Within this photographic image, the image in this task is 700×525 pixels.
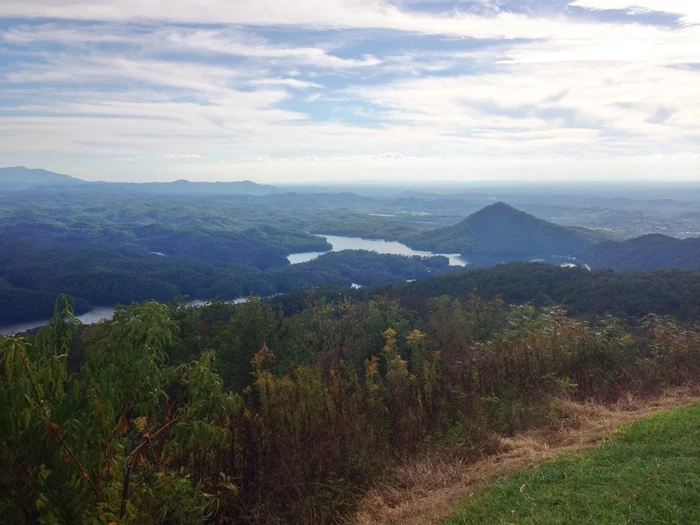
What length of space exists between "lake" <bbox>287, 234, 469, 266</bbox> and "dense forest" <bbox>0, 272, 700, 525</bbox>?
7689cm

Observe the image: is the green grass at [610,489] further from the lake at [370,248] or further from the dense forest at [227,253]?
the lake at [370,248]

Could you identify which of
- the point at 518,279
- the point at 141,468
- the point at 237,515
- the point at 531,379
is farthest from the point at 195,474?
the point at 518,279

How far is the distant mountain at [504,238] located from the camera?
90.3 meters

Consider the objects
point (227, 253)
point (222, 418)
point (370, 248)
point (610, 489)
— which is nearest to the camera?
point (610, 489)

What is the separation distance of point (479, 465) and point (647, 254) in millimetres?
68524

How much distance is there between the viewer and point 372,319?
2417cm

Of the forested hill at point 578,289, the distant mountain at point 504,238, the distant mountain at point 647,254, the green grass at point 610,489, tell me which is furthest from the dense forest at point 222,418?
the distant mountain at point 504,238

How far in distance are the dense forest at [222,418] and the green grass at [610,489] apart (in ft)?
3.26

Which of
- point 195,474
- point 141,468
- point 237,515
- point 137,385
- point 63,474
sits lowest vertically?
point 237,515

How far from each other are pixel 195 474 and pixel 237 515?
0.53 m

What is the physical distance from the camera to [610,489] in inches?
158

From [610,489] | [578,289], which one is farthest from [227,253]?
[610,489]

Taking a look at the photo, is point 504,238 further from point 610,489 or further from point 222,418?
point 222,418

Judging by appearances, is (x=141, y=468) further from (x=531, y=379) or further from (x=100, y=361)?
(x=531, y=379)
